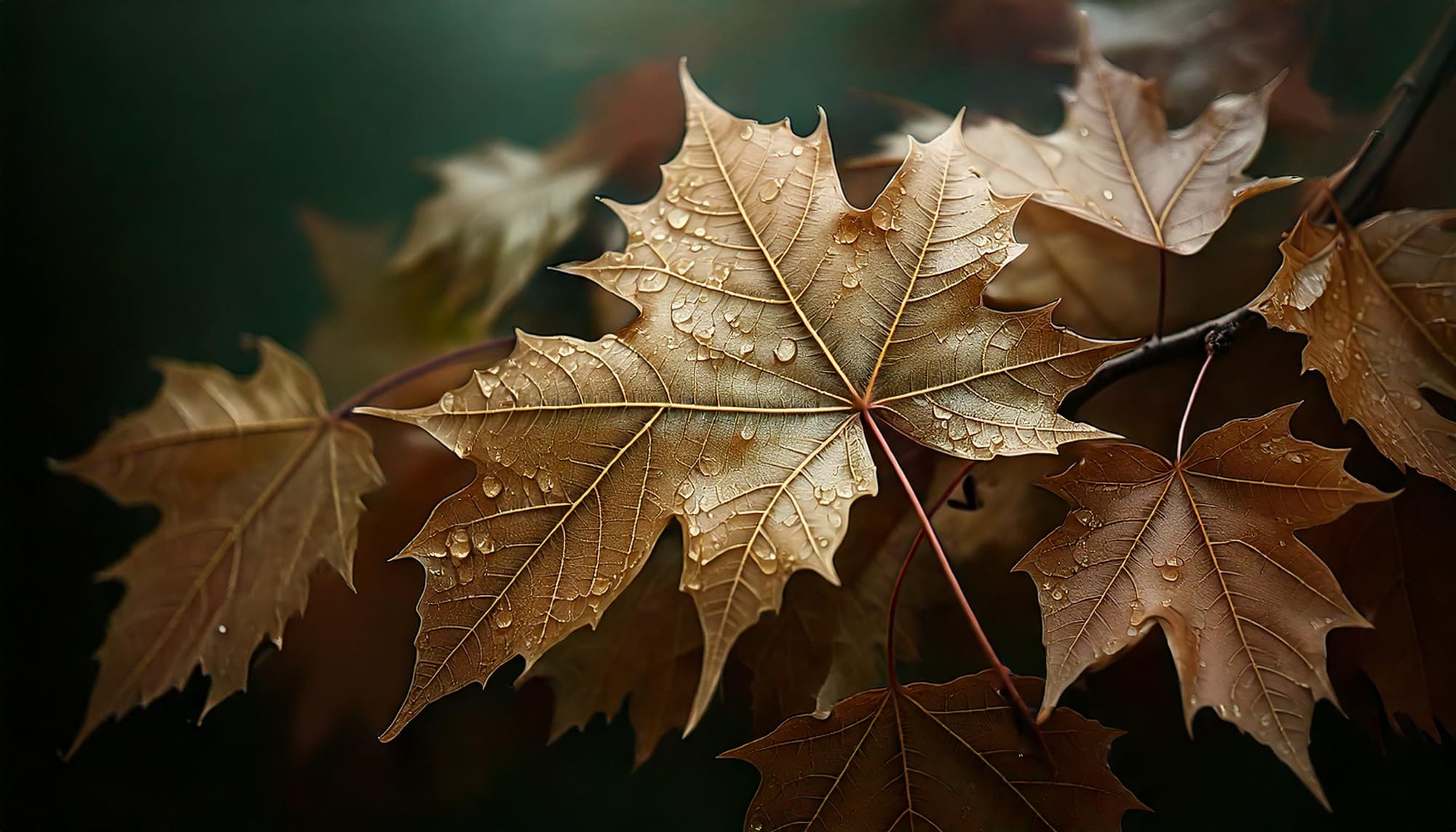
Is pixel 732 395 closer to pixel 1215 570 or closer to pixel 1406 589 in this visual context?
pixel 1215 570

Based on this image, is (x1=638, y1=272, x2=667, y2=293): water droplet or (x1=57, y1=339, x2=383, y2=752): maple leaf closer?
(x1=638, y1=272, x2=667, y2=293): water droplet

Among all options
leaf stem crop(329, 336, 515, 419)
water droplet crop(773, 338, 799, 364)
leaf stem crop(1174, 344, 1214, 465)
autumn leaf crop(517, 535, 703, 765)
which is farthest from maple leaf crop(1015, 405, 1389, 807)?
leaf stem crop(329, 336, 515, 419)

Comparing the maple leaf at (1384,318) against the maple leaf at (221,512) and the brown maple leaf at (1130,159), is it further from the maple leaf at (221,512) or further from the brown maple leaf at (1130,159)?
the maple leaf at (221,512)

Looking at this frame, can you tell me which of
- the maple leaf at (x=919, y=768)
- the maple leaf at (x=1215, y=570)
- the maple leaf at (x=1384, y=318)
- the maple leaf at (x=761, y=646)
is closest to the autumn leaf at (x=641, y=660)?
the maple leaf at (x=761, y=646)

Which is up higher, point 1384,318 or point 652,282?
point 652,282

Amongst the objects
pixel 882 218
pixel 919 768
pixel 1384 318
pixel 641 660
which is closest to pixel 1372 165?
pixel 1384 318

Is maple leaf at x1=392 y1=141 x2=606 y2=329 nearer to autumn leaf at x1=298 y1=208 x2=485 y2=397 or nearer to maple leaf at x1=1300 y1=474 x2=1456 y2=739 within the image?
autumn leaf at x1=298 y1=208 x2=485 y2=397
